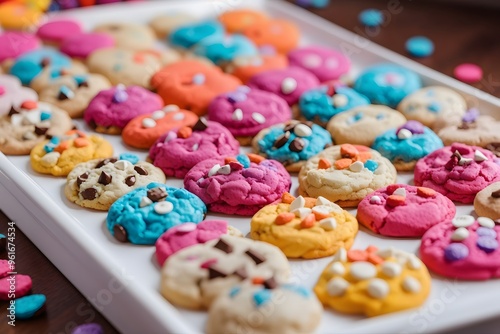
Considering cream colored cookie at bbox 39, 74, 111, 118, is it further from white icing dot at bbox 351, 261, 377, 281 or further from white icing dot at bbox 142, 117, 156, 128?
white icing dot at bbox 351, 261, 377, 281

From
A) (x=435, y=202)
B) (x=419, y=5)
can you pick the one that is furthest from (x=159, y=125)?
(x=419, y=5)

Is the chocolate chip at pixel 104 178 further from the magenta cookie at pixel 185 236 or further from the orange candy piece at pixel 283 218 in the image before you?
the orange candy piece at pixel 283 218

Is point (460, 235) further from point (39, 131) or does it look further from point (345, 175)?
point (39, 131)

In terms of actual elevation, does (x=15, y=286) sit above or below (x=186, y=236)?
below

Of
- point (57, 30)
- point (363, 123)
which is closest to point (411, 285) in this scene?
point (363, 123)

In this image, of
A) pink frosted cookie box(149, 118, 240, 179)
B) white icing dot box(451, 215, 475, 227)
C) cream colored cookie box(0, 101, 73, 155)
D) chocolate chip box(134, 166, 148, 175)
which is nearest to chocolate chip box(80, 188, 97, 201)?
chocolate chip box(134, 166, 148, 175)
